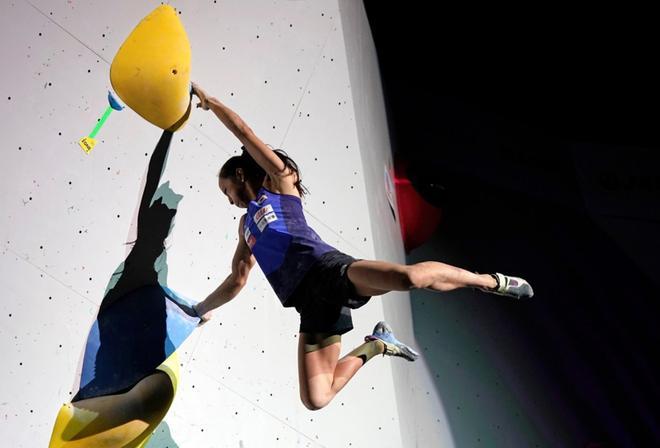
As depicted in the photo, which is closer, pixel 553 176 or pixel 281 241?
pixel 281 241

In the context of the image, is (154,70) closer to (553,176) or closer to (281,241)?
(281,241)

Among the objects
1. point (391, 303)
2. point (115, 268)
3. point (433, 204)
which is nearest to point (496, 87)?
point (433, 204)

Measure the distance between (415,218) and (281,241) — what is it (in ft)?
7.69

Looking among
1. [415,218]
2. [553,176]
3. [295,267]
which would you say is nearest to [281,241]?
[295,267]

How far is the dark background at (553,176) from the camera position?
4.50 metres

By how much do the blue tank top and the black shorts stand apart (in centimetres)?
3

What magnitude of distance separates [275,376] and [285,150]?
80 centimetres

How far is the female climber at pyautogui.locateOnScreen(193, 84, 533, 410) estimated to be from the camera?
6.81 feet

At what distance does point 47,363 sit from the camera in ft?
6.11

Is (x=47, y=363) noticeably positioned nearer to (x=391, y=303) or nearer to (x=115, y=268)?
(x=115, y=268)

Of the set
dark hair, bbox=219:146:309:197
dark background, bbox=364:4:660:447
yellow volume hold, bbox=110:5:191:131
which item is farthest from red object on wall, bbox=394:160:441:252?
yellow volume hold, bbox=110:5:191:131

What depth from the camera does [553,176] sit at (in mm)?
4715

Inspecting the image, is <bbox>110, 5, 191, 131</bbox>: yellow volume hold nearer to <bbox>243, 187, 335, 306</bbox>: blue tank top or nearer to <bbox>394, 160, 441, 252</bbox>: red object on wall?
<bbox>243, 187, 335, 306</bbox>: blue tank top

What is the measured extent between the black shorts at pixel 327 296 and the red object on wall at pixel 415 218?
7.14ft
